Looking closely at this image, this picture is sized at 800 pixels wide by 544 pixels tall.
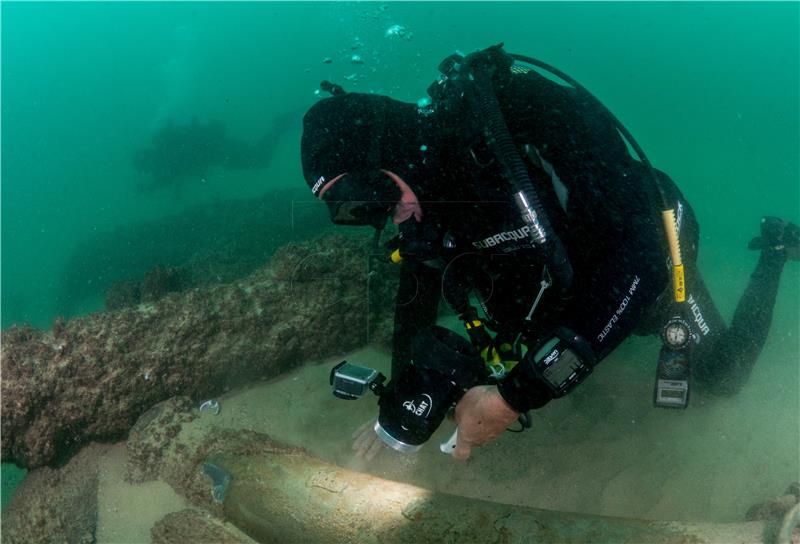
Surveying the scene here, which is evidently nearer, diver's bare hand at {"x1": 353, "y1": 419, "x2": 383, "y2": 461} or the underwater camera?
the underwater camera

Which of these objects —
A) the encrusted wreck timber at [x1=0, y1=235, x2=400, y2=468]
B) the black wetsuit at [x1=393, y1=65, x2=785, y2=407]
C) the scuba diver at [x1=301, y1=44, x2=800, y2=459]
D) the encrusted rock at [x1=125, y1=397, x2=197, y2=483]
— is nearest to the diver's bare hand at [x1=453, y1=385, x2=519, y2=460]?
the scuba diver at [x1=301, y1=44, x2=800, y2=459]

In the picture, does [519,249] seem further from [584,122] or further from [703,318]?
[703,318]

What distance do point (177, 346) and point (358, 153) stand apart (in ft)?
7.72

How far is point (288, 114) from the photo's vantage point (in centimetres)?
2869

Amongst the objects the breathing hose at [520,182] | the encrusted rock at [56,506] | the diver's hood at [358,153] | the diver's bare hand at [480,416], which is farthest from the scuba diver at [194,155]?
the diver's bare hand at [480,416]

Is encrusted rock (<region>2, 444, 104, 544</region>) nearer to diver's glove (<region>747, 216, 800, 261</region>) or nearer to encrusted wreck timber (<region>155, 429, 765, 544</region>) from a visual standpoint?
encrusted wreck timber (<region>155, 429, 765, 544</region>)

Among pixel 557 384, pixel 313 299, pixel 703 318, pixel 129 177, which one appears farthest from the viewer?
pixel 129 177

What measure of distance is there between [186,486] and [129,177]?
30602 mm

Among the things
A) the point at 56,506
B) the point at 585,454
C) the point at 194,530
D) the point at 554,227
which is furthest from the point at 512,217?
the point at 56,506

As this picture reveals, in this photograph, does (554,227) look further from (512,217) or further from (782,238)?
(782,238)

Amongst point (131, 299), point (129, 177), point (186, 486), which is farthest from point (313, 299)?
point (129, 177)

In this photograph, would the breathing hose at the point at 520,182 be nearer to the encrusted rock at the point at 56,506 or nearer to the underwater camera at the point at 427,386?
the underwater camera at the point at 427,386

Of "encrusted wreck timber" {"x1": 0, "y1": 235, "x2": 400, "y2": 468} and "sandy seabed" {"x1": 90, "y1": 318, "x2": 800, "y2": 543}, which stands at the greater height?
"encrusted wreck timber" {"x1": 0, "y1": 235, "x2": 400, "y2": 468}

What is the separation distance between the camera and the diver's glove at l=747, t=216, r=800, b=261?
4.68 meters
